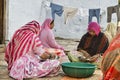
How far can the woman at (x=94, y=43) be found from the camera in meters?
5.74

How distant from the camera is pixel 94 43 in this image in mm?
5902

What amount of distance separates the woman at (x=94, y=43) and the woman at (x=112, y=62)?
3948 millimetres

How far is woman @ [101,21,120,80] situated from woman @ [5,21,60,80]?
116 inches

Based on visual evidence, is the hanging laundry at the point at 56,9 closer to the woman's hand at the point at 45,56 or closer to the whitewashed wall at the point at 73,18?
the whitewashed wall at the point at 73,18

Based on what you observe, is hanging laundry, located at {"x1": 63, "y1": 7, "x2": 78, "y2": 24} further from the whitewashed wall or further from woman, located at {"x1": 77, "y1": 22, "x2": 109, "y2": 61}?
woman, located at {"x1": 77, "y1": 22, "x2": 109, "y2": 61}

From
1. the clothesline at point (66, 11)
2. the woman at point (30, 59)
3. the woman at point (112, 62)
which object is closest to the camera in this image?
the woman at point (112, 62)

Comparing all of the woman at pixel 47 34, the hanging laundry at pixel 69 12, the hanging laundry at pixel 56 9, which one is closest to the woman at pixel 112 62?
the woman at pixel 47 34

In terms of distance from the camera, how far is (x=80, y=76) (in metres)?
4.66

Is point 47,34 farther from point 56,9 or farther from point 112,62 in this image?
point 112,62

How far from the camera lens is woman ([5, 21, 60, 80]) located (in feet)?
14.8

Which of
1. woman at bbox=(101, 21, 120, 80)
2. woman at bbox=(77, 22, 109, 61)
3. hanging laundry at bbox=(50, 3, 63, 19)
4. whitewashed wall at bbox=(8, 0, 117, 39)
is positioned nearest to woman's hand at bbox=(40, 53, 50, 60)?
woman at bbox=(77, 22, 109, 61)

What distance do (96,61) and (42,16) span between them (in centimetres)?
534

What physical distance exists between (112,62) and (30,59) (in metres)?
3.11

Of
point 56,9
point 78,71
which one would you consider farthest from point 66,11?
point 78,71
